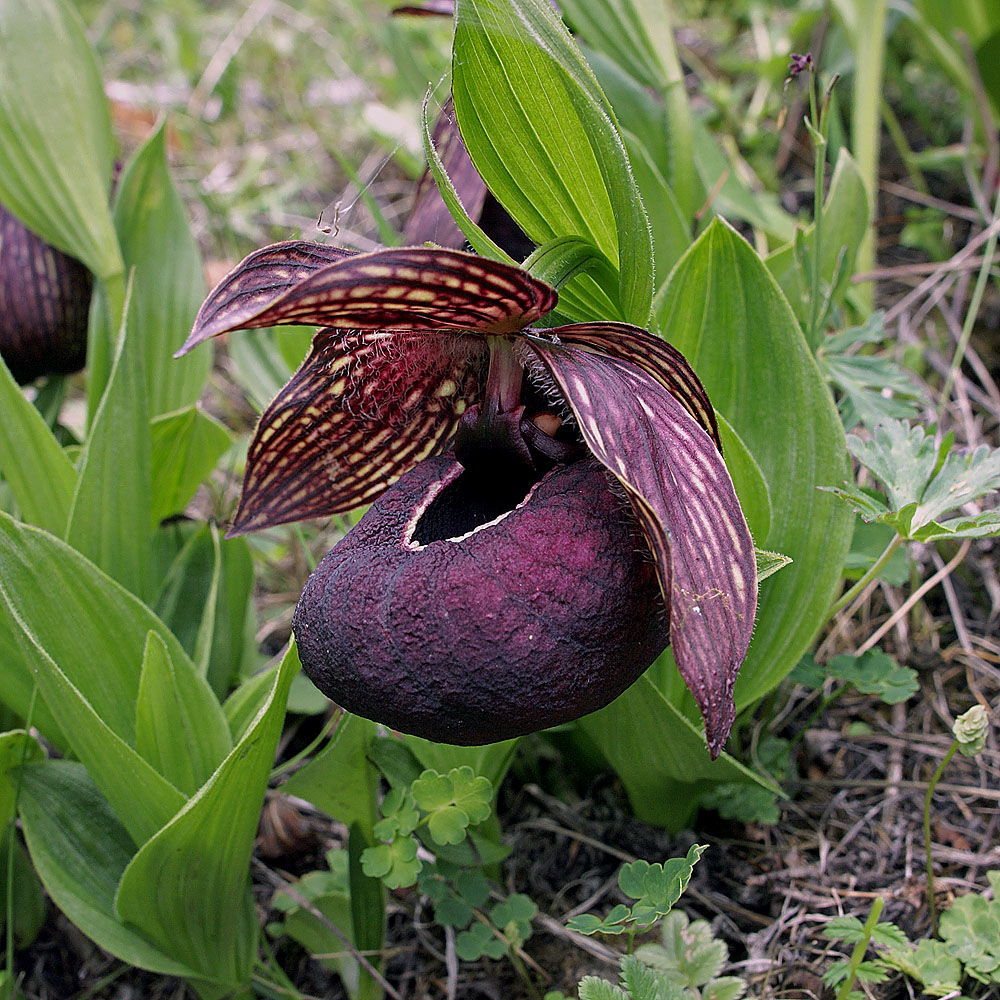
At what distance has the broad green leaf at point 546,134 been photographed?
0.87 meters

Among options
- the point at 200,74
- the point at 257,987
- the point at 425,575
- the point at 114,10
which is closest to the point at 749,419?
the point at 425,575

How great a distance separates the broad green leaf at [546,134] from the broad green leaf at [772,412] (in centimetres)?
21

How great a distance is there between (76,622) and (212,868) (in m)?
0.34

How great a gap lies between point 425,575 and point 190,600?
2.53 ft

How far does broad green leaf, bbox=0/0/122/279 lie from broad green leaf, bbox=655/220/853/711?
102 cm

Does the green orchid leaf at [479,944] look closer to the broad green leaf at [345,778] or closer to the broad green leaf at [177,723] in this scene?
the broad green leaf at [345,778]

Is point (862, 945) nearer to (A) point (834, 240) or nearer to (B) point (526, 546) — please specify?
(B) point (526, 546)

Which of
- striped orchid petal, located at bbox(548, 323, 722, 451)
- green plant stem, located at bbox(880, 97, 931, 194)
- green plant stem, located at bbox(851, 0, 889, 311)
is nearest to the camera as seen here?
striped orchid petal, located at bbox(548, 323, 722, 451)

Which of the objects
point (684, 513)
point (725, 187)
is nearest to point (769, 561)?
point (684, 513)

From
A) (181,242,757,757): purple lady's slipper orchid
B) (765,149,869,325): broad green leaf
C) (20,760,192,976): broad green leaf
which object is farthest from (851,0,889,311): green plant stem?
(20,760,192,976): broad green leaf

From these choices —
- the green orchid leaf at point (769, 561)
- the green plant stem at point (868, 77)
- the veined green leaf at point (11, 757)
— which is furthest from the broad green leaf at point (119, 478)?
the green plant stem at point (868, 77)

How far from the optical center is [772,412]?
3.85 feet

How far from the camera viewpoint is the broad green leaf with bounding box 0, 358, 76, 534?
131cm

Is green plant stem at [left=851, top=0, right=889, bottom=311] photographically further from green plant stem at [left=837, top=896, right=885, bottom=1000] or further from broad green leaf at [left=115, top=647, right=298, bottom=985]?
broad green leaf at [left=115, top=647, right=298, bottom=985]
